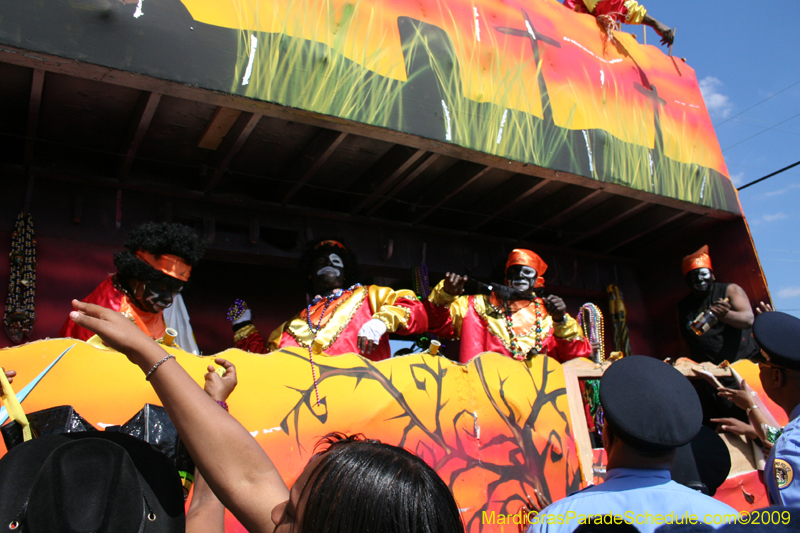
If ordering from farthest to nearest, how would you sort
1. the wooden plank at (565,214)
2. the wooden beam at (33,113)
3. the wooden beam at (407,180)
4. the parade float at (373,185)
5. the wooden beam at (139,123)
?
the wooden plank at (565,214)
the wooden beam at (407,180)
the wooden beam at (139,123)
the wooden beam at (33,113)
the parade float at (373,185)

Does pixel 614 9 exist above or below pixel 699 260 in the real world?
above

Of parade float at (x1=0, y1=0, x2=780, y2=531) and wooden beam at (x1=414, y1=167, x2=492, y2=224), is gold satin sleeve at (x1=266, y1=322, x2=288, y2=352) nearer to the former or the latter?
parade float at (x1=0, y1=0, x2=780, y2=531)

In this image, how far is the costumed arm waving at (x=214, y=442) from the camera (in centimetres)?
112

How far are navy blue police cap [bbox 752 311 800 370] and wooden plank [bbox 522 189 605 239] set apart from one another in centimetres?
278

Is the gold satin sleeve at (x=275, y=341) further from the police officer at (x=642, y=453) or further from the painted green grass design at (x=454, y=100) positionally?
the police officer at (x=642, y=453)

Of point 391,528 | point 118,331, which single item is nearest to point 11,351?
point 118,331

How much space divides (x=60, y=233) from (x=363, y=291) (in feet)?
7.81

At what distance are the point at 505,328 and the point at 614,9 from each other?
3568 mm

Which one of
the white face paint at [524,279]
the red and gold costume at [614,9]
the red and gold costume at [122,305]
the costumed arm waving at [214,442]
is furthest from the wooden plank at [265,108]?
the costumed arm waving at [214,442]

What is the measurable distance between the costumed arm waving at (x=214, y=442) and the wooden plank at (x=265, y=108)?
Answer: 2.36 meters

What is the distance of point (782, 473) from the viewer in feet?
6.03

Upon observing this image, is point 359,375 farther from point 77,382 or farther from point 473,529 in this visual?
point 77,382

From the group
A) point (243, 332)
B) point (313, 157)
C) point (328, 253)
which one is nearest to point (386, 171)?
point (313, 157)

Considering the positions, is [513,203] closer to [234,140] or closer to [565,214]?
[565,214]
